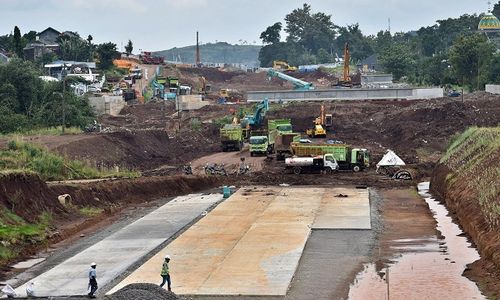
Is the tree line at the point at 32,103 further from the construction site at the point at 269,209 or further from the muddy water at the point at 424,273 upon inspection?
the muddy water at the point at 424,273

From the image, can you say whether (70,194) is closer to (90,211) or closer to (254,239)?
(90,211)

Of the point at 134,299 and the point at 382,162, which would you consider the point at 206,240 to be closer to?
the point at 134,299

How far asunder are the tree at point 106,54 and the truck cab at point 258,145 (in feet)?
226

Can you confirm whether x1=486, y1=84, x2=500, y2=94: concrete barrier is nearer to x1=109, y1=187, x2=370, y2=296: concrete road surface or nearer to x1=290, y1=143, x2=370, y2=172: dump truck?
x1=290, y1=143, x2=370, y2=172: dump truck

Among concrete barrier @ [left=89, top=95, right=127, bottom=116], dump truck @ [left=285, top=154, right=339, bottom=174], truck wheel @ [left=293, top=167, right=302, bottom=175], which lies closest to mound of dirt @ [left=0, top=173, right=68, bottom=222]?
dump truck @ [left=285, top=154, right=339, bottom=174]

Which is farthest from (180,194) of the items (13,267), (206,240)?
(13,267)

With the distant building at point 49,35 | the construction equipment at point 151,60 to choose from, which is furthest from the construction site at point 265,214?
the distant building at point 49,35

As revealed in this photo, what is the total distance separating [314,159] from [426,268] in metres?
35.4

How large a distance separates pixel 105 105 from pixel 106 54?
35.4 metres

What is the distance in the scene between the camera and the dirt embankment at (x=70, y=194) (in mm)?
52375

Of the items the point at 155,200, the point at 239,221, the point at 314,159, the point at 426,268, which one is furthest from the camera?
the point at 314,159

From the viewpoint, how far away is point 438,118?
10225 cm

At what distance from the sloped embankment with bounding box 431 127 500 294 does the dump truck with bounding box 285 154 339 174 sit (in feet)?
26.1

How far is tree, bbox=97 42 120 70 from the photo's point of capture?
6014 inches
